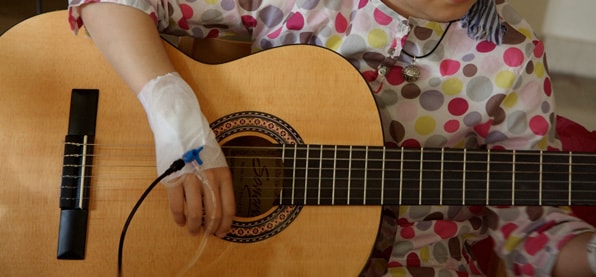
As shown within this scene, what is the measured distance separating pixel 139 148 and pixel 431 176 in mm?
485

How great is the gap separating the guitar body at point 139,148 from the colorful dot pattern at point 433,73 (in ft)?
0.28

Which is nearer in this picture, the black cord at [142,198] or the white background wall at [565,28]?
the black cord at [142,198]

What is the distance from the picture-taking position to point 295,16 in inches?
39.9

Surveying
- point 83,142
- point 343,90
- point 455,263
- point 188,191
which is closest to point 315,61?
point 343,90

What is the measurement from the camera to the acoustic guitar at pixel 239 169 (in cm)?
→ 91

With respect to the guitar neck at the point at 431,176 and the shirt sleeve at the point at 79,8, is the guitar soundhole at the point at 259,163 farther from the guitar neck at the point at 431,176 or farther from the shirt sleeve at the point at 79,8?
the shirt sleeve at the point at 79,8

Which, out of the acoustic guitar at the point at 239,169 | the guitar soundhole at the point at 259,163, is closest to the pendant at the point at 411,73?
the acoustic guitar at the point at 239,169

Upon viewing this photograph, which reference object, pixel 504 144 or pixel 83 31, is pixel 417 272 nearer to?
pixel 504 144

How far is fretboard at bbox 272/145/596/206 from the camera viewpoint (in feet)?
3.07

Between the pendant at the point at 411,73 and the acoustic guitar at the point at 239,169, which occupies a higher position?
the pendant at the point at 411,73

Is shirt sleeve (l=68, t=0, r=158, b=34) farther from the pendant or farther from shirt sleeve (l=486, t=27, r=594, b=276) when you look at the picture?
shirt sleeve (l=486, t=27, r=594, b=276)

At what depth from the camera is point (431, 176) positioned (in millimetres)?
956

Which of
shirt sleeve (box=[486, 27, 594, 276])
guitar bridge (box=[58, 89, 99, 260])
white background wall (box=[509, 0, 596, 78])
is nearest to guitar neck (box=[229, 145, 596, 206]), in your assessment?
shirt sleeve (box=[486, 27, 594, 276])

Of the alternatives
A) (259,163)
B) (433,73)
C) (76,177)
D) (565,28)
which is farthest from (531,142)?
(76,177)
